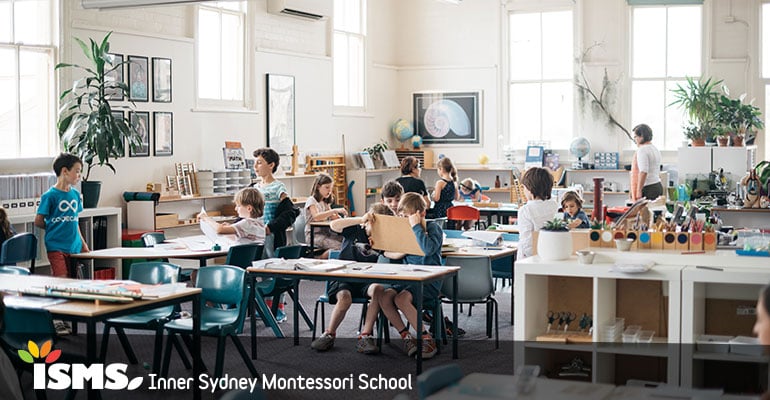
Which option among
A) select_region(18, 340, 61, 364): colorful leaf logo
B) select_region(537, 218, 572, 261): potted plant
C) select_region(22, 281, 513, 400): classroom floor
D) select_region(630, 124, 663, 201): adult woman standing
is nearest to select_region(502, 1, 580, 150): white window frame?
select_region(630, 124, 663, 201): adult woman standing

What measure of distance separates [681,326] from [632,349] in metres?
0.28

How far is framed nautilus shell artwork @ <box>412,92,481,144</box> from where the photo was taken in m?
15.3

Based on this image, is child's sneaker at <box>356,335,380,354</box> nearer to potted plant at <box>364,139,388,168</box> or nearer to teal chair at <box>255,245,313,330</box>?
teal chair at <box>255,245,313,330</box>

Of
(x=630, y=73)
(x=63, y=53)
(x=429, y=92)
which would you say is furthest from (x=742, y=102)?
(x=63, y=53)

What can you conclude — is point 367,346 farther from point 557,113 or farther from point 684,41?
point 684,41

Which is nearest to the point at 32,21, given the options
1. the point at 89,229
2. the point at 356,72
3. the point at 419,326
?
the point at 89,229

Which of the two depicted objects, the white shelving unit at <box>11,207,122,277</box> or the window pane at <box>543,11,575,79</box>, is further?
the window pane at <box>543,11,575,79</box>

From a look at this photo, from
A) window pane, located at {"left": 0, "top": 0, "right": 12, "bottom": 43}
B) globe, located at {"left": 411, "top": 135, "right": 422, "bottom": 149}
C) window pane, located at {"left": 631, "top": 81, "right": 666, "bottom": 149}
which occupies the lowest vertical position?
globe, located at {"left": 411, "top": 135, "right": 422, "bottom": 149}

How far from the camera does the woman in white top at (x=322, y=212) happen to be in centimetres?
955

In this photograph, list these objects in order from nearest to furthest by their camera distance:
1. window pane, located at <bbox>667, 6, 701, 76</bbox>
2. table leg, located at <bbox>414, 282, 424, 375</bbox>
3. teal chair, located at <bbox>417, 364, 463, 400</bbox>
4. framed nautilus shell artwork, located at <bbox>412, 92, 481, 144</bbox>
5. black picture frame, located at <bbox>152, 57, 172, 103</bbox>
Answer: teal chair, located at <bbox>417, 364, 463, 400</bbox>
table leg, located at <bbox>414, 282, 424, 375</bbox>
black picture frame, located at <bbox>152, 57, 172, 103</bbox>
window pane, located at <bbox>667, 6, 701, 76</bbox>
framed nautilus shell artwork, located at <bbox>412, 92, 481, 144</bbox>

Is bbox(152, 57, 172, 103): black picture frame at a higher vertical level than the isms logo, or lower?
higher

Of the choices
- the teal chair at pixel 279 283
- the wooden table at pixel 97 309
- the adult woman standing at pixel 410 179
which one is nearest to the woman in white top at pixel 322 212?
the adult woman standing at pixel 410 179

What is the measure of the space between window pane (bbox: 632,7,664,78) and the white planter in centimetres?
997

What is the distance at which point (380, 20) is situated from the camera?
49.8ft
